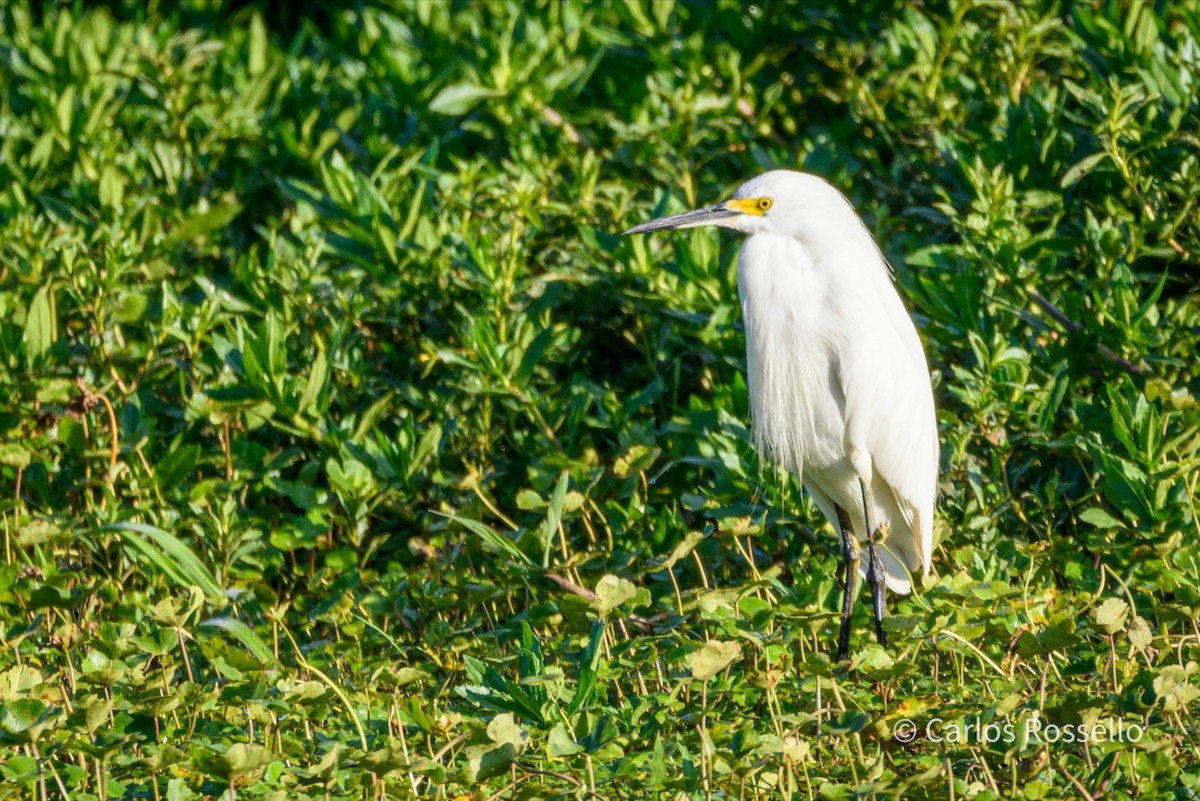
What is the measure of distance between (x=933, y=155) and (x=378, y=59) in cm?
211

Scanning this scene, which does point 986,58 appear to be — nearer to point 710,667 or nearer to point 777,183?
point 777,183

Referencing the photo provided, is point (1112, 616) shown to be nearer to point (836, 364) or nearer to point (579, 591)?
point (836, 364)

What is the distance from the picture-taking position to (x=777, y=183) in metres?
3.32

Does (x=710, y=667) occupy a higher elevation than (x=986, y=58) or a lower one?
lower

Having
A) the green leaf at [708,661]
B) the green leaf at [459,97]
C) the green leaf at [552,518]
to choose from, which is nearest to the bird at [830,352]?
the green leaf at [552,518]

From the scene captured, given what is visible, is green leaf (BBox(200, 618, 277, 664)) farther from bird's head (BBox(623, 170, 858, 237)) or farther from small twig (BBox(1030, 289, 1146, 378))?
small twig (BBox(1030, 289, 1146, 378))

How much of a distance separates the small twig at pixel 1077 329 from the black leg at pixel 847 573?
2.57ft

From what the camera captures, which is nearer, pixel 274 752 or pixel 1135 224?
pixel 274 752

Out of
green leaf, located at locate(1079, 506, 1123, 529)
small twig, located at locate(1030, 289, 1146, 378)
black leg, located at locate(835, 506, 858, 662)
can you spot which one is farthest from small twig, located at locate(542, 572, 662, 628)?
small twig, located at locate(1030, 289, 1146, 378)

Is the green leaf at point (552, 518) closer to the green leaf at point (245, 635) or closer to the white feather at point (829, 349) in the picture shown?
the white feather at point (829, 349)

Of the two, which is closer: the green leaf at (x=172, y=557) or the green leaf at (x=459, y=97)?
the green leaf at (x=172, y=557)

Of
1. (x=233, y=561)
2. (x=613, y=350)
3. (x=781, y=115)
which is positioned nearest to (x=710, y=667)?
(x=233, y=561)

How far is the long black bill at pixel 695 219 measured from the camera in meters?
3.36

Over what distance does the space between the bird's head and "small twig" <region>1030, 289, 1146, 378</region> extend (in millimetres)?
639
